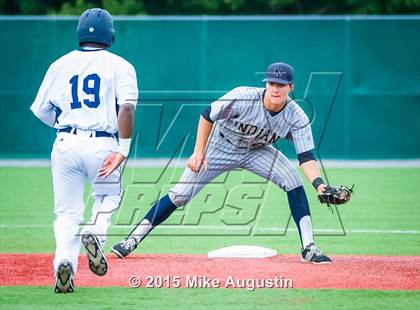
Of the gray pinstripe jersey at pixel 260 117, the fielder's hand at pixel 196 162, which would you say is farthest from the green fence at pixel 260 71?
the fielder's hand at pixel 196 162

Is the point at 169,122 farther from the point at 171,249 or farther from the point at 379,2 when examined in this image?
the point at 171,249

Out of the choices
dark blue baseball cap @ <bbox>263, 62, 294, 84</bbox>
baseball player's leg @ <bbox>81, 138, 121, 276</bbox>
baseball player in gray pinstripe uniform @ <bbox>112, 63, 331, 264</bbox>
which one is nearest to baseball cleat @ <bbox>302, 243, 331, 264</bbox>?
baseball player in gray pinstripe uniform @ <bbox>112, 63, 331, 264</bbox>

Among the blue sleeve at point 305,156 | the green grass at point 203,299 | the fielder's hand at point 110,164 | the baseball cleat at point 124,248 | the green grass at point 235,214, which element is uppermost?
the fielder's hand at point 110,164

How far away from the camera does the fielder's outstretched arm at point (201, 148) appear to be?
9070mm

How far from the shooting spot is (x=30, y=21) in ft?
72.4

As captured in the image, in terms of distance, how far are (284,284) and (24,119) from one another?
1478 centimetres

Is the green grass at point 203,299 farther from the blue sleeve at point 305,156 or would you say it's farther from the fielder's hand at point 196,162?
the blue sleeve at point 305,156

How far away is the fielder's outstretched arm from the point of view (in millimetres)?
9070

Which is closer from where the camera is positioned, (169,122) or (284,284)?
(284,284)

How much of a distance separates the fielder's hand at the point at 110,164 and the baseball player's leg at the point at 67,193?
0.19m

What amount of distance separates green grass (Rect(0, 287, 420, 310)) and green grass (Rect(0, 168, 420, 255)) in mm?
2630

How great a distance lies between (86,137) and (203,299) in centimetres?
147

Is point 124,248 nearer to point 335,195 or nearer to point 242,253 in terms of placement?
point 242,253

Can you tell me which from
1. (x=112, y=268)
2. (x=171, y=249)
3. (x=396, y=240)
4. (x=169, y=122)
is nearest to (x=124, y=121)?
(x=112, y=268)
